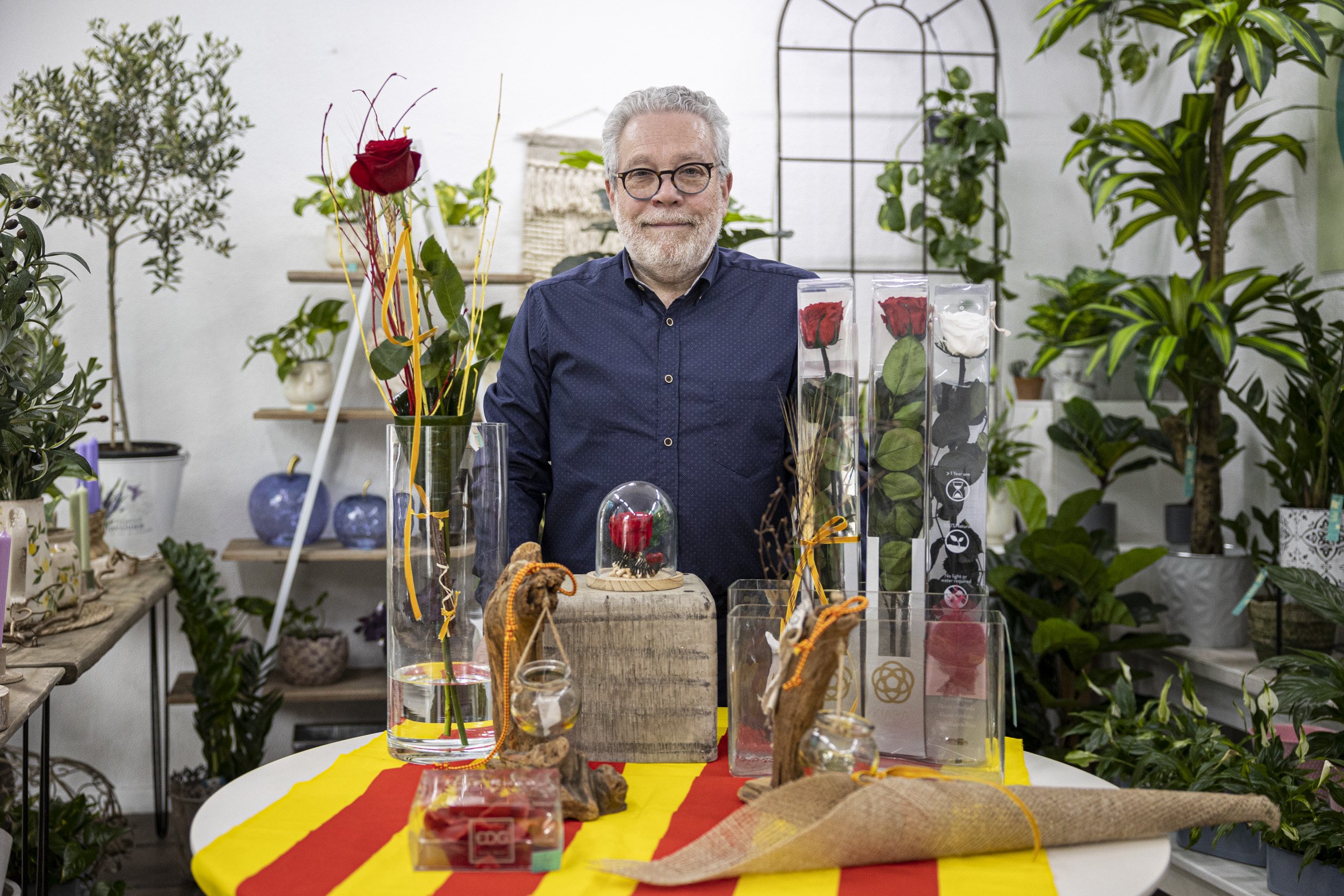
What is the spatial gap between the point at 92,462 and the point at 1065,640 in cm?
248

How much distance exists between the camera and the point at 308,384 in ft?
11.5

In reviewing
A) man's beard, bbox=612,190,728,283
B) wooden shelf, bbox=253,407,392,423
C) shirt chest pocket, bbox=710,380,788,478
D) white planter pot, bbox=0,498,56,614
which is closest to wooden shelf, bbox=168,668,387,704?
wooden shelf, bbox=253,407,392,423

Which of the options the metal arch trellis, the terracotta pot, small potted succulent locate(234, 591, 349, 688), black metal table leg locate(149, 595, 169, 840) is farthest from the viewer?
the metal arch trellis

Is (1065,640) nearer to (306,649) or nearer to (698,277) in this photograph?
(698,277)

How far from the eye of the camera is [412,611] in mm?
1130

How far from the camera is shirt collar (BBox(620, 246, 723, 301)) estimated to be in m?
1.98

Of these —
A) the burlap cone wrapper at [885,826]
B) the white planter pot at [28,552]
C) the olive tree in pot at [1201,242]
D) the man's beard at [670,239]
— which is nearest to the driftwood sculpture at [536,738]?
the burlap cone wrapper at [885,826]

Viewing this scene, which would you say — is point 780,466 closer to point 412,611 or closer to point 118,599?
point 412,611

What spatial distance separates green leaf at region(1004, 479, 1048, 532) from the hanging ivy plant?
28.4 inches

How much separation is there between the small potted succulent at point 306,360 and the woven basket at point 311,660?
0.72 metres

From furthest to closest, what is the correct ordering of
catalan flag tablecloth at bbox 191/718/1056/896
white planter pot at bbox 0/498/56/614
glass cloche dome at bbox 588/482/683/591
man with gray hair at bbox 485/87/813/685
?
white planter pot at bbox 0/498/56/614, man with gray hair at bbox 485/87/813/685, glass cloche dome at bbox 588/482/683/591, catalan flag tablecloth at bbox 191/718/1056/896

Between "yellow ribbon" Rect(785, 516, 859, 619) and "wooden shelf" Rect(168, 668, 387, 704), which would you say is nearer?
"yellow ribbon" Rect(785, 516, 859, 619)

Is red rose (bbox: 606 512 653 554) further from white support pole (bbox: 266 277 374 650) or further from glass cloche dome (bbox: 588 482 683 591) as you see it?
white support pole (bbox: 266 277 374 650)

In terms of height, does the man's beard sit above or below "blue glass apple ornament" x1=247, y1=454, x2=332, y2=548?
above
